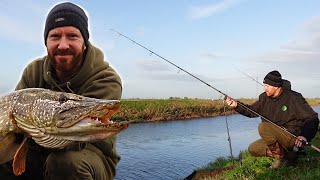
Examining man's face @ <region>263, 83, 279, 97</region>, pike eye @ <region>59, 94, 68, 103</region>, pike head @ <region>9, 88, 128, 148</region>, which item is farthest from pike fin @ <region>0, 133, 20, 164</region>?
man's face @ <region>263, 83, 279, 97</region>

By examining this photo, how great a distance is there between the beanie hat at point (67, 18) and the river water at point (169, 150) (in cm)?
918

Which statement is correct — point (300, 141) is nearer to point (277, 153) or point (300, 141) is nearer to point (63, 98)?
point (277, 153)

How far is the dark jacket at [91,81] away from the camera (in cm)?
326

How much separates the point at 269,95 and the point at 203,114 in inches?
1179

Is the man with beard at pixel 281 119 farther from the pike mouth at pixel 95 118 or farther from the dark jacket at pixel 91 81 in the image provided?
the pike mouth at pixel 95 118

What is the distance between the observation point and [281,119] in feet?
23.9

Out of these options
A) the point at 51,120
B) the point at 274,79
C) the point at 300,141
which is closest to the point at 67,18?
the point at 51,120

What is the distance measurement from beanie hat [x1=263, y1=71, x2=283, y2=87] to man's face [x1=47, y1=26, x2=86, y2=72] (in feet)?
16.1

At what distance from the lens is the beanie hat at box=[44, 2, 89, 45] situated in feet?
10.6

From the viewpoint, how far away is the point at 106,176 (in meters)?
3.36

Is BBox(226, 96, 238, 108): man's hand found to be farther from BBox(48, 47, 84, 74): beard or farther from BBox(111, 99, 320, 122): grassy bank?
BBox(111, 99, 320, 122): grassy bank

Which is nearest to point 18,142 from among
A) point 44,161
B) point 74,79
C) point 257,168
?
point 44,161

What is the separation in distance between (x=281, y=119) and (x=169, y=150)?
1007 cm

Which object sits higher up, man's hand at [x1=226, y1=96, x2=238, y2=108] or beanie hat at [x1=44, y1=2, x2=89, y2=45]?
beanie hat at [x1=44, y1=2, x2=89, y2=45]
